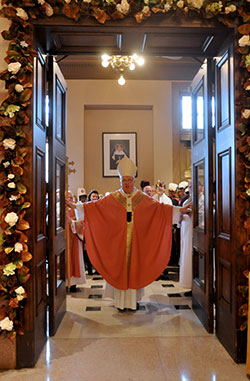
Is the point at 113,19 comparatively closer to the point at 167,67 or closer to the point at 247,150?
the point at 247,150

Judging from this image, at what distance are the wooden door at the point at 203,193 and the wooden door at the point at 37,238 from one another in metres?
1.55

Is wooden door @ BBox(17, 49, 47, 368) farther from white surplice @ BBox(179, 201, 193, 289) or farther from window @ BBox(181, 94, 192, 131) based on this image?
window @ BBox(181, 94, 192, 131)

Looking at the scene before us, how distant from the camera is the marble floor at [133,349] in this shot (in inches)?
103

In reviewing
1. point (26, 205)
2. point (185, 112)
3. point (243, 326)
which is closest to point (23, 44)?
point (26, 205)

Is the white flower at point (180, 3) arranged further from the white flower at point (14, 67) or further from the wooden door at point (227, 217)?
the white flower at point (14, 67)

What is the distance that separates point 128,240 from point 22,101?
210cm

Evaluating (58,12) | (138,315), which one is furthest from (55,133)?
(138,315)

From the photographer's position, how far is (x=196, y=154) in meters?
3.96

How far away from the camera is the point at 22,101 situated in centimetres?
269

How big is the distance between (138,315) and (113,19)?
306cm

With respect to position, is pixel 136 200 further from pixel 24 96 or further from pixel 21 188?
pixel 24 96

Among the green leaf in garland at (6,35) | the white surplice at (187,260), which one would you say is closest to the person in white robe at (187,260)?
the white surplice at (187,260)

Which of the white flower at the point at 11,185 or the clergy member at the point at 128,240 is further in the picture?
the clergy member at the point at 128,240

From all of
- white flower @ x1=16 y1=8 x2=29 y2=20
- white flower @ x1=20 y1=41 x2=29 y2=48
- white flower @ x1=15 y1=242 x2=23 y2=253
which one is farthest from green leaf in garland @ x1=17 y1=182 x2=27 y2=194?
white flower @ x1=16 y1=8 x2=29 y2=20
